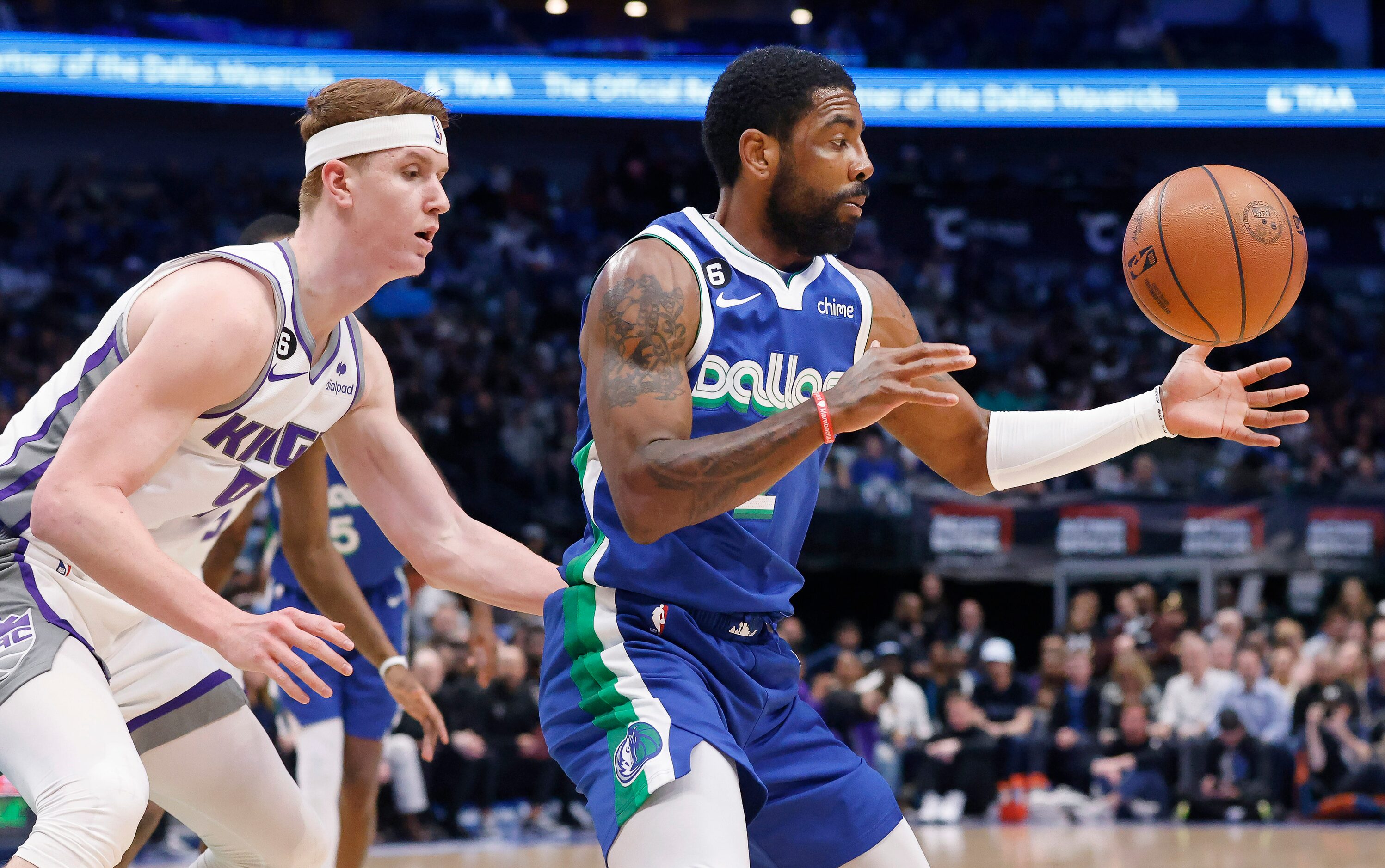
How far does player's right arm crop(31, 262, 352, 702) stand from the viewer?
265 cm

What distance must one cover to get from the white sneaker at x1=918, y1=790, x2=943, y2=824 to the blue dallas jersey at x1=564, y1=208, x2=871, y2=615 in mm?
7970

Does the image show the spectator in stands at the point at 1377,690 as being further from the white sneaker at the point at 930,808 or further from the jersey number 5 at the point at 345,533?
the jersey number 5 at the point at 345,533

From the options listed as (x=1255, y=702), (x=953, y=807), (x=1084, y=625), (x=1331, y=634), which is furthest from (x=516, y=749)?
(x=1331, y=634)

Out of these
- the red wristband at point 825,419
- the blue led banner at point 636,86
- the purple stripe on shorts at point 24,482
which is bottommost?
the purple stripe on shorts at point 24,482

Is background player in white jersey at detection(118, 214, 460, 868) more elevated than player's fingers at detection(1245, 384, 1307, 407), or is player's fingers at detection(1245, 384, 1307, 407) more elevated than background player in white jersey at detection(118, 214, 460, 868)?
player's fingers at detection(1245, 384, 1307, 407)

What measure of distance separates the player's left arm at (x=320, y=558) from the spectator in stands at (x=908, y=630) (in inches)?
291

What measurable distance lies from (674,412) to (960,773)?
860 centimetres

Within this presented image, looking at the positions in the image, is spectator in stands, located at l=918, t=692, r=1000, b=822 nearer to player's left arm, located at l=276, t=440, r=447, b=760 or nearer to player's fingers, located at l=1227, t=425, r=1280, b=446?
player's left arm, located at l=276, t=440, r=447, b=760

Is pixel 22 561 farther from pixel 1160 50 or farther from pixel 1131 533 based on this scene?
pixel 1160 50

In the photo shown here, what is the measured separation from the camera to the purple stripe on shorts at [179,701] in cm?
329

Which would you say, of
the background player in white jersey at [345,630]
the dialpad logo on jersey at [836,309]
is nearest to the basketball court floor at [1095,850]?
the background player in white jersey at [345,630]

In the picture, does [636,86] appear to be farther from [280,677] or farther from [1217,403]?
[280,677]

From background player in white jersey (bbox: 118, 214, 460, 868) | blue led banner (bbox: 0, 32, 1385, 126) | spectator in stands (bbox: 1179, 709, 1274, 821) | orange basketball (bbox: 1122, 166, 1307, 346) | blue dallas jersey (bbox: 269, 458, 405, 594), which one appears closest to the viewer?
orange basketball (bbox: 1122, 166, 1307, 346)

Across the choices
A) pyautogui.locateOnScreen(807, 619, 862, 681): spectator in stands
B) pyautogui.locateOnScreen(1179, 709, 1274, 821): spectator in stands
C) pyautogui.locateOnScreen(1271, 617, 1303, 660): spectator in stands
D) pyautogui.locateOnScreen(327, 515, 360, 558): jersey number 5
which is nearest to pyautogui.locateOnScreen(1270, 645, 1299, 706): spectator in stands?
pyautogui.locateOnScreen(1271, 617, 1303, 660): spectator in stands
